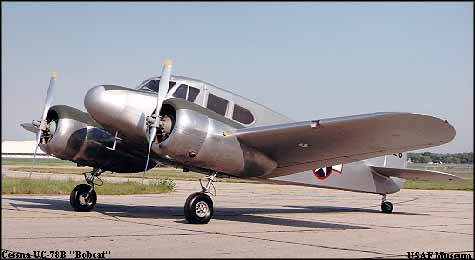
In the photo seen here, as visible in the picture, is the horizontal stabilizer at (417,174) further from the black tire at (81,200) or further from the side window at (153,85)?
the black tire at (81,200)

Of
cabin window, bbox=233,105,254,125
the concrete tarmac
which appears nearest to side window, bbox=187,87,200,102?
cabin window, bbox=233,105,254,125

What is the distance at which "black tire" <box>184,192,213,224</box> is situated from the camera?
13.0 metres

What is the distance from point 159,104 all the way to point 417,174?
9476 millimetres

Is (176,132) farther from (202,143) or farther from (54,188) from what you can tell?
(54,188)

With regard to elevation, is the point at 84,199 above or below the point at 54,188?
below

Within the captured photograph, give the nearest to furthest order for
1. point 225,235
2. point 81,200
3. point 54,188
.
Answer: point 225,235 < point 81,200 < point 54,188

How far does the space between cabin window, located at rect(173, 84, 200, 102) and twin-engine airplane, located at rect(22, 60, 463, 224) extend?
24 mm

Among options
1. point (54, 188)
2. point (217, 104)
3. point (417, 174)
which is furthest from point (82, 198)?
point (54, 188)

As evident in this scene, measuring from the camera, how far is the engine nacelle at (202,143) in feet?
41.0

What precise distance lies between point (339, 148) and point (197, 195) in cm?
355

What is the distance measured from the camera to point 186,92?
13969 mm

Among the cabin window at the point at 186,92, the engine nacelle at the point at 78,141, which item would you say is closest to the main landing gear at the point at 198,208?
the cabin window at the point at 186,92

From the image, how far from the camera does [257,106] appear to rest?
1515cm

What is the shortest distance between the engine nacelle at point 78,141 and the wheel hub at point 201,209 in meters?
3.84
